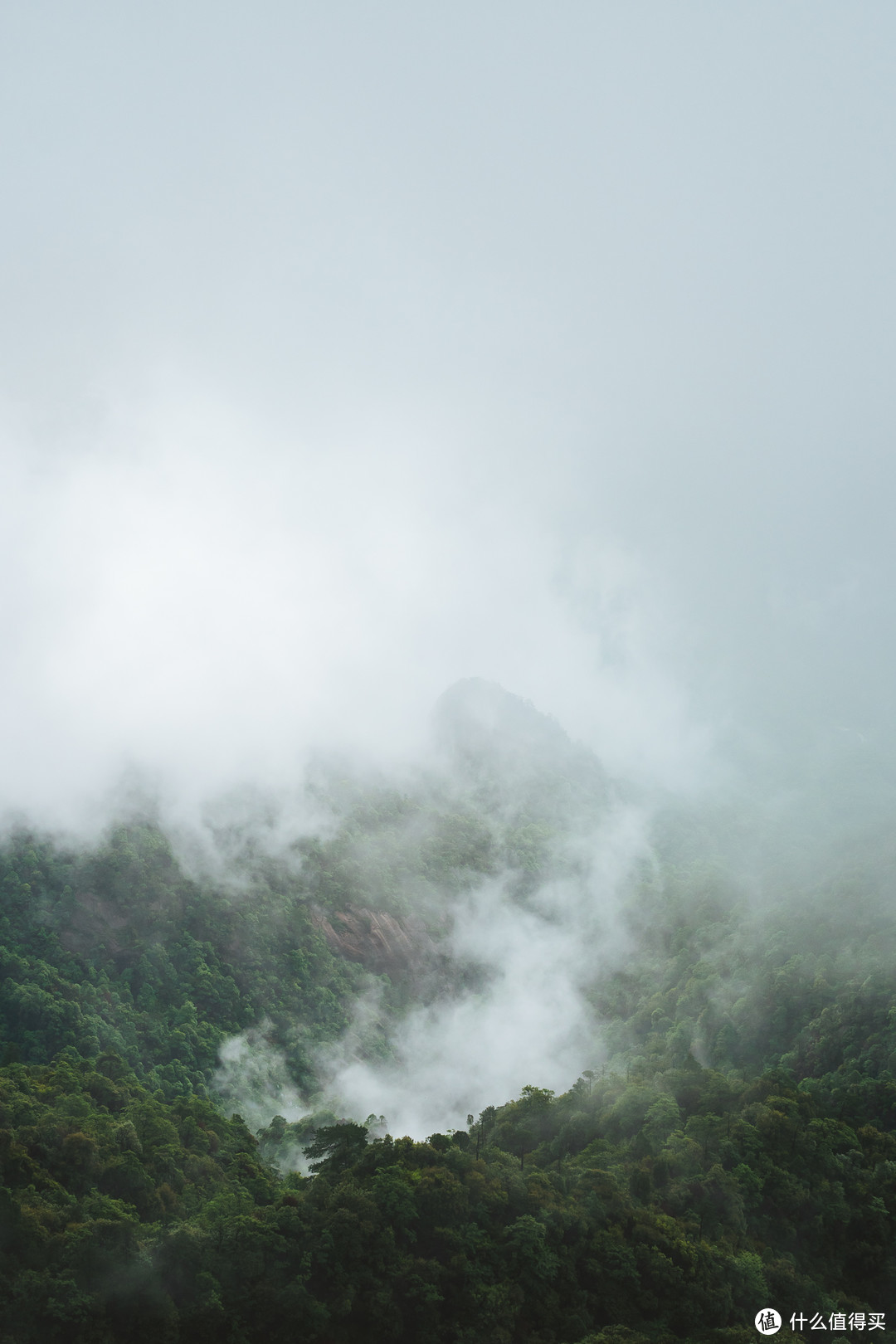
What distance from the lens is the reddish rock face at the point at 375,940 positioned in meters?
137

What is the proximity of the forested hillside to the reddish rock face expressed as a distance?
18.8 inches

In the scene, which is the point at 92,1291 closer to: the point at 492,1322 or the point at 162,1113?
the point at 492,1322

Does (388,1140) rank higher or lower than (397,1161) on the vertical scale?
higher

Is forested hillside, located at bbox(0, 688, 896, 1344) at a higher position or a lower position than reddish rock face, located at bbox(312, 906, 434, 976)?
lower

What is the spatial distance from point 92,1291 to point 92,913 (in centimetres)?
7439

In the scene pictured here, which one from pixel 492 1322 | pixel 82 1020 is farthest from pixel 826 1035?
pixel 82 1020

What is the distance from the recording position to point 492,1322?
1937 inches

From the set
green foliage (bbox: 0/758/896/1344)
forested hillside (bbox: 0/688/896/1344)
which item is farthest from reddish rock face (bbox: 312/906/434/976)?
green foliage (bbox: 0/758/896/1344)

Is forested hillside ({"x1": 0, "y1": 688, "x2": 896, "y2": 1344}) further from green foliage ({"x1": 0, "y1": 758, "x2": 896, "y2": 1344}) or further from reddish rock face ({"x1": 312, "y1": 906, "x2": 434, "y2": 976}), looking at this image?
reddish rock face ({"x1": 312, "y1": 906, "x2": 434, "y2": 976})

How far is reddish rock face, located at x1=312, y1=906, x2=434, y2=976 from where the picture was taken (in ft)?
450

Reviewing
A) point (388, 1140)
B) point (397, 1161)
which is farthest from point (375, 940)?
point (397, 1161)

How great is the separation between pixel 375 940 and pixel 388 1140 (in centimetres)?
7665

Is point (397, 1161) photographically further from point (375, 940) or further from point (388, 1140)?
point (375, 940)

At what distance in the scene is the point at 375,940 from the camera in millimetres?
141250
